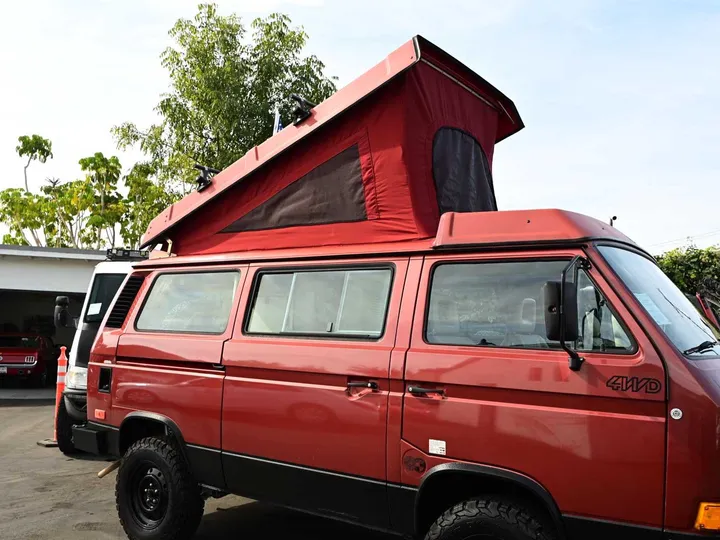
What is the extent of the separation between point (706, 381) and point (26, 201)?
35.4 metres

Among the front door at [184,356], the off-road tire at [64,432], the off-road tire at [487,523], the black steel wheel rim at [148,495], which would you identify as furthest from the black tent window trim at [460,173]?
the off-road tire at [64,432]

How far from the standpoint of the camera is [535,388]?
3340mm

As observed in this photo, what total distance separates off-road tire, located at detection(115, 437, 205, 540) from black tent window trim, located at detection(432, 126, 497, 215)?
267 centimetres

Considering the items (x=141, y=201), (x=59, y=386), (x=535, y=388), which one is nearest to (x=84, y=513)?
(x=59, y=386)

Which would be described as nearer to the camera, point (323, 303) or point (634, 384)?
point (634, 384)

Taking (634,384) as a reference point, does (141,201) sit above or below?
above

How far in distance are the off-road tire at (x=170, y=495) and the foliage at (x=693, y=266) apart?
1460 centimetres

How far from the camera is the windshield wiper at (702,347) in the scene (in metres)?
3.21

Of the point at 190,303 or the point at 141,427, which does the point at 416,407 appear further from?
the point at 141,427

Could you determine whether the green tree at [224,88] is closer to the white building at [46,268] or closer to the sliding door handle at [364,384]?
the white building at [46,268]

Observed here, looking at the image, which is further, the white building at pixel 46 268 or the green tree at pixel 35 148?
the green tree at pixel 35 148

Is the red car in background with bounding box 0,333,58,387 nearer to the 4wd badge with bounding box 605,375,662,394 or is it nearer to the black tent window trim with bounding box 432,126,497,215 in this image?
the black tent window trim with bounding box 432,126,497,215

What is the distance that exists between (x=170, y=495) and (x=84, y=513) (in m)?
1.69

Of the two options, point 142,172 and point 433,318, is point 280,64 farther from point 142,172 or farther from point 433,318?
point 433,318
